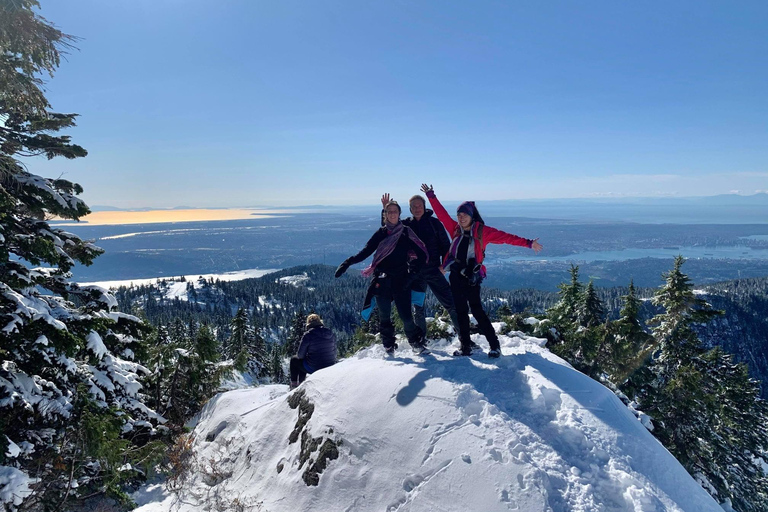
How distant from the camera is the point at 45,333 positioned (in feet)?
15.9

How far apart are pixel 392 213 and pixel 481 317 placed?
104 inches

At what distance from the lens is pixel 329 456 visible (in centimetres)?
527

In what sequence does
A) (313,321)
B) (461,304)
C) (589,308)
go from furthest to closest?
(589,308) < (313,321) < (461,304)

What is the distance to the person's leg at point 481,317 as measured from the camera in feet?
22.7

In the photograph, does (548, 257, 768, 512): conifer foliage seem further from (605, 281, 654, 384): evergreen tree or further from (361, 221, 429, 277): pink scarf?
(361, 221, 429, 277): pink scarf

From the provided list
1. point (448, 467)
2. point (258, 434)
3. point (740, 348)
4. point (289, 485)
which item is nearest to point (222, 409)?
point (258, 434)

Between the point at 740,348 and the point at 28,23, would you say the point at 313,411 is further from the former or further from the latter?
the point at 740,348

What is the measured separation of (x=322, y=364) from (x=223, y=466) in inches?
125

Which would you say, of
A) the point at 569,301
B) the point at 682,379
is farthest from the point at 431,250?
the point at 569,301

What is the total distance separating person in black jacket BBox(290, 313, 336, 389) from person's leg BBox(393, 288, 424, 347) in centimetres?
239

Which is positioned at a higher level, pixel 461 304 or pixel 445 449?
pixel 461 304

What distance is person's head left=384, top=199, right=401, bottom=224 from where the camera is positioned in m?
7.33

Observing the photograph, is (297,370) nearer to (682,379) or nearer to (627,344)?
(627,344)

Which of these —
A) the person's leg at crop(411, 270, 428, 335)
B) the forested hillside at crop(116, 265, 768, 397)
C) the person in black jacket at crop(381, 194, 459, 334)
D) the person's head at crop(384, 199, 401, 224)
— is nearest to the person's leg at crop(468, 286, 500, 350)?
the person in black jacket at crop(381, 194, 459, 334)
